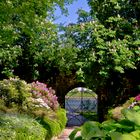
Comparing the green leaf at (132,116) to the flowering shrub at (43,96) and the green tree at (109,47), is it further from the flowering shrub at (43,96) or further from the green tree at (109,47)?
the green tree at (109,47)

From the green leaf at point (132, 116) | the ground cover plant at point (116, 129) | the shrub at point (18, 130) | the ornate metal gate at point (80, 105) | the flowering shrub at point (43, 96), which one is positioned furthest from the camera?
the ornate metal gate at point (80, 105)

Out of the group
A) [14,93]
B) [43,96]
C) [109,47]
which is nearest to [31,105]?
[14,93]

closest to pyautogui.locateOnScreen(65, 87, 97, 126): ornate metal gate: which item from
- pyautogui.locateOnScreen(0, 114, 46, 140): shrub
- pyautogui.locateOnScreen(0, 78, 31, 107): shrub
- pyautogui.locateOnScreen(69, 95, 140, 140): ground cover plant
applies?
pyautogui.locateOnScreen(0, 78, 31, 107): shrub

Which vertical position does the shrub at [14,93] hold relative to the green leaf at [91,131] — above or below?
above

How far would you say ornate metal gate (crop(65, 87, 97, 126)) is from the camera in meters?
23.3

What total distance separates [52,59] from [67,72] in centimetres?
99

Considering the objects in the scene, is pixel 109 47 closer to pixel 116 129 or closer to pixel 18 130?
pixel 18 130

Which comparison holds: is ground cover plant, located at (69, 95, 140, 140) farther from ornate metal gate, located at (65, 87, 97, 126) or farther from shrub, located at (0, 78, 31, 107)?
ornate metal gate, located at (65, 87, 97, 126)

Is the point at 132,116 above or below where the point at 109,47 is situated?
below

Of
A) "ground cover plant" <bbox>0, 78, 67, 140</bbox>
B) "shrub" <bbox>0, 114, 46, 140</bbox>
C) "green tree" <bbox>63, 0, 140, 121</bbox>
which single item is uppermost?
"green tree" <bbox>63, 0, 140, 121</bbox>

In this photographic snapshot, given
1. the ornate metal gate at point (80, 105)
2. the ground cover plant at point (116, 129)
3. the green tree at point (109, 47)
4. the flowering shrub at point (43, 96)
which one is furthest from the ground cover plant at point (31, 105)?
the ground cover plant at point (116, 129)

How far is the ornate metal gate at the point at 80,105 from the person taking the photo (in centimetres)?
2330

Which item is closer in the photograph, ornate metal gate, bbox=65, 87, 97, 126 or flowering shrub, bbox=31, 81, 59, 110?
flowering shrub, bbox=31, 81, 59, 110

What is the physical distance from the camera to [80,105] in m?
25.3
